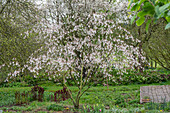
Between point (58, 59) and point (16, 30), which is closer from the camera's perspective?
point (58, 59)

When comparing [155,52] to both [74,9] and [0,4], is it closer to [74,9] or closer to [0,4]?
[74,9]

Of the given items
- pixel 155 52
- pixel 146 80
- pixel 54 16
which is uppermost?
pixel 54 16

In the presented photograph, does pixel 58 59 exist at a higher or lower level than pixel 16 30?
lower

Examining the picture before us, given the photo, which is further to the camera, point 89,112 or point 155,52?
point 155,52

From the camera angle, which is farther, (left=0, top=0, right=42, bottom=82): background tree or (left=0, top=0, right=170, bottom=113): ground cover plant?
(left=0, top=0, right=42, bottom=82): background tree

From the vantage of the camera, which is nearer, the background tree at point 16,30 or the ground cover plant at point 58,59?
the ground cover plant at point 58,59

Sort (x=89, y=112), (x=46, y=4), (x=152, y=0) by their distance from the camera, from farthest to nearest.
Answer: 1. (x=46, y=4)
2. (x=89, y=112)
3. (x=152, y=0)

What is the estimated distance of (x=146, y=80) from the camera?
1135 centimetres

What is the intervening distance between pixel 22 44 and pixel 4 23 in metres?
0.96

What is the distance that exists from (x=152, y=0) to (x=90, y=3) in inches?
378

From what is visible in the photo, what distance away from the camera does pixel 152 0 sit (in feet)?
6.25

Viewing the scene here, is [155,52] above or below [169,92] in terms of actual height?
above

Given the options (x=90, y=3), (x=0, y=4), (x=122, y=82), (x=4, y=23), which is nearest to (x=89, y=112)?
(x=4, y=23)

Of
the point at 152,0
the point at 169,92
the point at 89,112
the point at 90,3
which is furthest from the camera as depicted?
the point at 90,3
